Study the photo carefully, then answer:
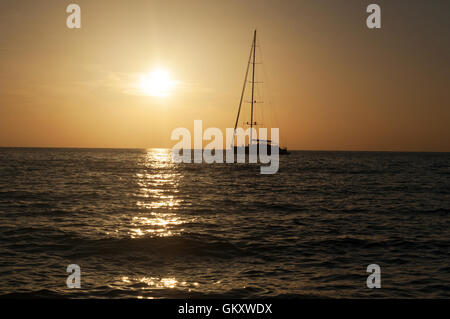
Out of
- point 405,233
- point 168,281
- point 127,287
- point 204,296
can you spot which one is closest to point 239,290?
point 204,296

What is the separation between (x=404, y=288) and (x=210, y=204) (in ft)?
57.1

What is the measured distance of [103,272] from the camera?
35.8 feet

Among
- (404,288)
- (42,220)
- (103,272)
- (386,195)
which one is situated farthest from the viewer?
(386,195)

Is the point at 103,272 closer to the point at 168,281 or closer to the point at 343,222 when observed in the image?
the point at 168,281

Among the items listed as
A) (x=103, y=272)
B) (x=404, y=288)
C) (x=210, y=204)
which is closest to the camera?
(x=404, y=288)

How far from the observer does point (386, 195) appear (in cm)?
3189

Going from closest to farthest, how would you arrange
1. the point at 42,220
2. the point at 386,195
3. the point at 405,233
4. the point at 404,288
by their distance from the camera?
the point at 404,288 → the point at 405,233 → the point at 42,220 → the point at 386,195
